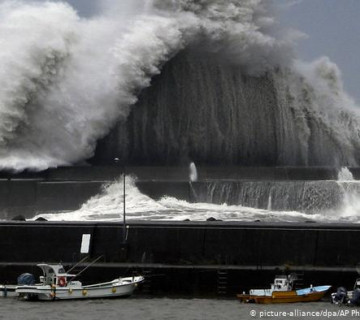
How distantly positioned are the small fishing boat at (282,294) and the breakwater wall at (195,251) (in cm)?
88

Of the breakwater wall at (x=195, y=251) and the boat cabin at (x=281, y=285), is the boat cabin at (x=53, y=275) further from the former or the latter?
the boat cabin at (x=281, y=285)

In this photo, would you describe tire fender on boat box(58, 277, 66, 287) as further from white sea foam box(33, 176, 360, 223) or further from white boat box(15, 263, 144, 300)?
white sea foam box(33, 176, 360, 223)

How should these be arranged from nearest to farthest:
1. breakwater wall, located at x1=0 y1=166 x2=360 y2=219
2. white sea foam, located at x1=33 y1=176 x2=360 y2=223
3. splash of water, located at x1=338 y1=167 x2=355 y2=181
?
white sea foam, located at x1=33 y1=176 x2=360 y2=223 < breakwater wall, located at x1=0 y1=166 x2=360 y2=219 < splash of water, located at x1=338 y1=167 x2=355 y2=181

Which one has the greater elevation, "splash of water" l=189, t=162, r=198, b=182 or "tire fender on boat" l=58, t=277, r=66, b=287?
"splash of water" l=189, t=162, r=198, b=182

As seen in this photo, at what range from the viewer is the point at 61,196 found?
31.2 meters

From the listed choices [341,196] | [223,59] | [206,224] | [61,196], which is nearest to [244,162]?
[223,59]

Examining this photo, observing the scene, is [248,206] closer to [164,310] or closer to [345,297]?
[345,297]

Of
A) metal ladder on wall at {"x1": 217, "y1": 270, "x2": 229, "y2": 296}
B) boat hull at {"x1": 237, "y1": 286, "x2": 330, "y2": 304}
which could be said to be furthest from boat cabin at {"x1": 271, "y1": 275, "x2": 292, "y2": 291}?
metal ladder on wall at {"x1": 217, "y1": 270, "x2": 229, "y2": 296}

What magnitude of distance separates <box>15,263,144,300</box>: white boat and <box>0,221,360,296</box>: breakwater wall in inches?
31.1

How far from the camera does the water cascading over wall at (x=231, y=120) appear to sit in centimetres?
3847

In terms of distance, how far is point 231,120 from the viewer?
3953 centimetres

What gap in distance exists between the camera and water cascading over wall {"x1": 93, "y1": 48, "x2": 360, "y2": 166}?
126ft

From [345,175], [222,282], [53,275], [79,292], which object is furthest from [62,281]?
[345,175]

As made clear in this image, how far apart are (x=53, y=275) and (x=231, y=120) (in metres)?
17.3
